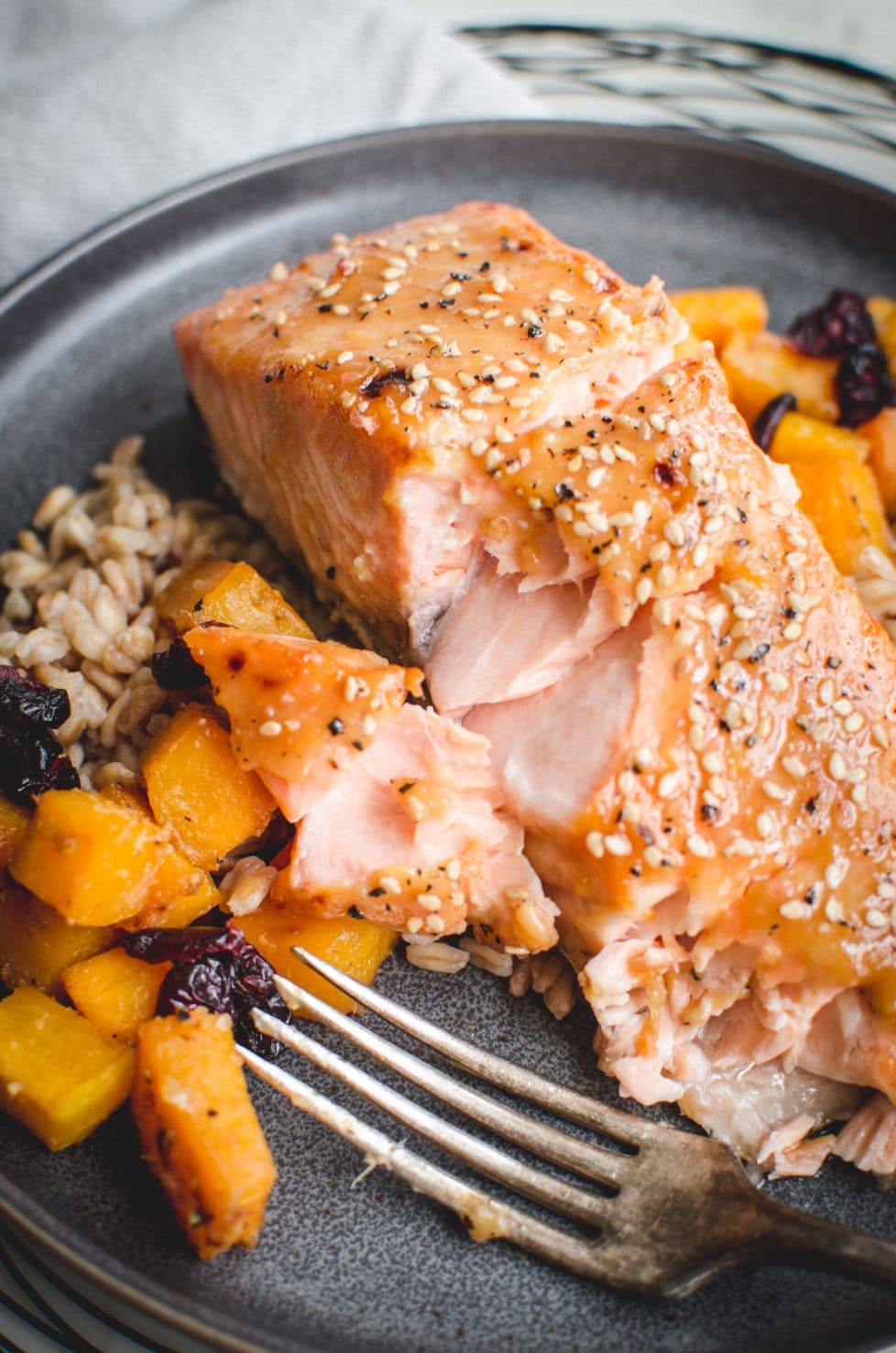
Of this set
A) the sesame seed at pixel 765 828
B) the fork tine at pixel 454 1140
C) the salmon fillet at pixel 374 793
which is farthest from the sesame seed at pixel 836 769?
the fork tine at pixel 454 1140

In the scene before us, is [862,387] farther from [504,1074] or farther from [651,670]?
[504,1074]

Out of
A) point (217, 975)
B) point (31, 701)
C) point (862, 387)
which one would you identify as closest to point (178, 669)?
point (31, 701)

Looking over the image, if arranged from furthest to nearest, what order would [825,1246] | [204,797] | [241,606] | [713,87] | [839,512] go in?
[713,87], [839,512], [241,606], [204,797], [825,1246]

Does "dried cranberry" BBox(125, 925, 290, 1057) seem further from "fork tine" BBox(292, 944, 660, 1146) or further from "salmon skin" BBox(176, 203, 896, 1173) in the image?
"salmon skin" BBox(176, 203, 896, 1173)

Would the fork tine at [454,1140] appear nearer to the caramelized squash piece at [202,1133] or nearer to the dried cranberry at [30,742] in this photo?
the caramelized squash piece at [202,1133]

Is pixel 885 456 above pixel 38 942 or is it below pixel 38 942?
above

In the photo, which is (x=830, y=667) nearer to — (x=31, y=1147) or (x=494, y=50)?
(x=31, y=1147)
